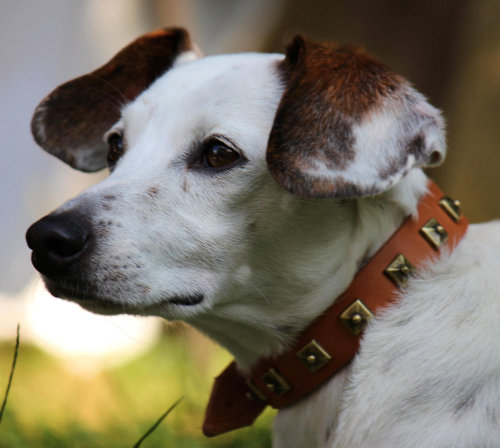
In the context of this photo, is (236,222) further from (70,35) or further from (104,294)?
(70,35)

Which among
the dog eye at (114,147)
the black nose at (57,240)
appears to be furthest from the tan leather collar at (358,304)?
the dog eye at (114,147)

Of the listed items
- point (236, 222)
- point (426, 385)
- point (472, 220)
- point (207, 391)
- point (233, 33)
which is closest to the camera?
point (426, 385)

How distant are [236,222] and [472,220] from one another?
3.03m

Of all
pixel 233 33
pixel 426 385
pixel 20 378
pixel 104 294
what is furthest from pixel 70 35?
pixel 426 385

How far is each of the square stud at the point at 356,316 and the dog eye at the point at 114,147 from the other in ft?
3.30

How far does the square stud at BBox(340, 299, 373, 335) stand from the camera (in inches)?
82.6

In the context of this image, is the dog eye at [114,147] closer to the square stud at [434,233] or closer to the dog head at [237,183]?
the dog head at [237,183]

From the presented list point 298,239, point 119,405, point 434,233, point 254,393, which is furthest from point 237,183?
point 119,405

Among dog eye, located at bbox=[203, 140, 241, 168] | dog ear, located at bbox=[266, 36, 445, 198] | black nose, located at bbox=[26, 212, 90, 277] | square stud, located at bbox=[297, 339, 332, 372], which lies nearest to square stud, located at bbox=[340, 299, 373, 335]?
square stud, located at bbox=[297, 339, 332, 372]

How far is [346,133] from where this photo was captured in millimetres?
1947

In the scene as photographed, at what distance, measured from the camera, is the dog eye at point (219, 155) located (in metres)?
2.15

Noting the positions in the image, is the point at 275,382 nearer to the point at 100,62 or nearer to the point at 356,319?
the point at 356,319

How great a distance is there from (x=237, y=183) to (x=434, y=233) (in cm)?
64

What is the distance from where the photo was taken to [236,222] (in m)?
2.13
